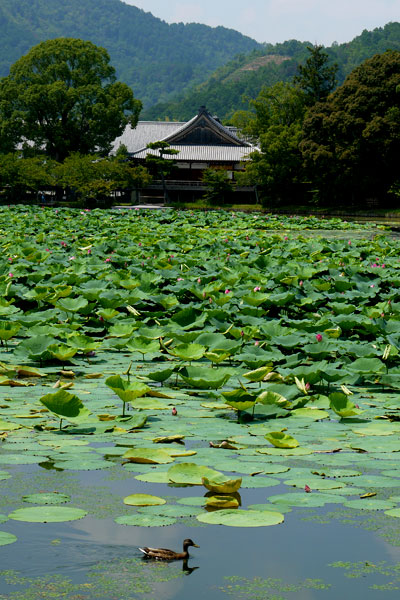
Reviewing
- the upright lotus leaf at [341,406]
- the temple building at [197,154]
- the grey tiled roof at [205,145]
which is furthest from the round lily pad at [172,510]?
the grey tiled roof at [205,145]

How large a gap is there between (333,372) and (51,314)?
236 cm

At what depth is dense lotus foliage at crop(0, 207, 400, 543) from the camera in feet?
8.05

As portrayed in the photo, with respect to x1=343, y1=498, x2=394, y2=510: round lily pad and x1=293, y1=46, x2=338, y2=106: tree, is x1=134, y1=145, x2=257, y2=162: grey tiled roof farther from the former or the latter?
x1=343, y1=498, x2=394, y2=510: round lily pad

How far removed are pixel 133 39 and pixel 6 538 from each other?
561 feet

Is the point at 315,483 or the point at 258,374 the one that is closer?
the point at 315,483

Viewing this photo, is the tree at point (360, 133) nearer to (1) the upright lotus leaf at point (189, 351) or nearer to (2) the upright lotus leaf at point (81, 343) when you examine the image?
(2) the upright lotus leaf at point (81, 343)

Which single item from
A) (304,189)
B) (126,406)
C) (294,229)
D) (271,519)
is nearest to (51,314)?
(126,406)

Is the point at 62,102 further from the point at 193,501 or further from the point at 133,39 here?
the point at 133,39

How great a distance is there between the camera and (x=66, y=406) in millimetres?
3004

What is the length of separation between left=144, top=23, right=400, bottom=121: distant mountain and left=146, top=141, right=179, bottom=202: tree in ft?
127

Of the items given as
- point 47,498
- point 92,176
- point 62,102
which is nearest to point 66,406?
point 47,498

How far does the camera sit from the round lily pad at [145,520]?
209 cm

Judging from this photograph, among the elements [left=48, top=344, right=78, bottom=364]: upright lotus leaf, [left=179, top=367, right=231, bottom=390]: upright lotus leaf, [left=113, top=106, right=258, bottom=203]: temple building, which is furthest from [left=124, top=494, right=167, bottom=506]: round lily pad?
[left=113, top=106, right=258, bottom=203]: temple building

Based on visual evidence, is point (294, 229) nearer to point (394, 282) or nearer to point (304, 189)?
point (394, 282)
